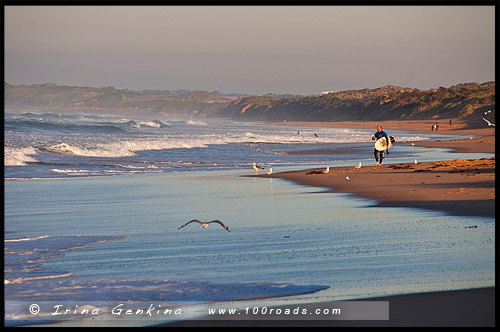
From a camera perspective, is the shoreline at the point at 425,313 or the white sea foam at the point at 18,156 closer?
the shoreline at the point at 425,313

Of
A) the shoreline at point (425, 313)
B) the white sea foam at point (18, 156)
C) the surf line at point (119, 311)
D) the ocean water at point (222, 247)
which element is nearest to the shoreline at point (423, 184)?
the ocean water at point (222, 247)

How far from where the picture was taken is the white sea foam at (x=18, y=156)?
910 inches

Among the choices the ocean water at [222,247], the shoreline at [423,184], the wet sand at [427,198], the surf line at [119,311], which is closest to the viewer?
the wet sand at [427,198]

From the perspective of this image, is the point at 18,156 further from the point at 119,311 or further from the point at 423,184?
the point at 119,311

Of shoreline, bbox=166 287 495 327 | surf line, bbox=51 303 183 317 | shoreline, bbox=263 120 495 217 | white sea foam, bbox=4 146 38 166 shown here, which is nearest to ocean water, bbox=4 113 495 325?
surf line, bbox=51 303 183 317

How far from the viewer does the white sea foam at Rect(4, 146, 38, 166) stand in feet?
75.9

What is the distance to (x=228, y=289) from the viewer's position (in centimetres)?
645

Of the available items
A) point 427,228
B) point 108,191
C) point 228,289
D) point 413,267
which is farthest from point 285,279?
point 108,191

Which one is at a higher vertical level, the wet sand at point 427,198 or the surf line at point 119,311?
the wet sand at point 427,198

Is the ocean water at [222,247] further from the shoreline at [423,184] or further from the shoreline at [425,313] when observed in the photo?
the shoreline at [423,184]

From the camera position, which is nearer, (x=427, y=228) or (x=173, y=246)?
(x=173, y=246)

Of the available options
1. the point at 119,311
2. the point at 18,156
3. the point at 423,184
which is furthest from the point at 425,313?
the point at 18,156

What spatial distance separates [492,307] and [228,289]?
2181 mm
